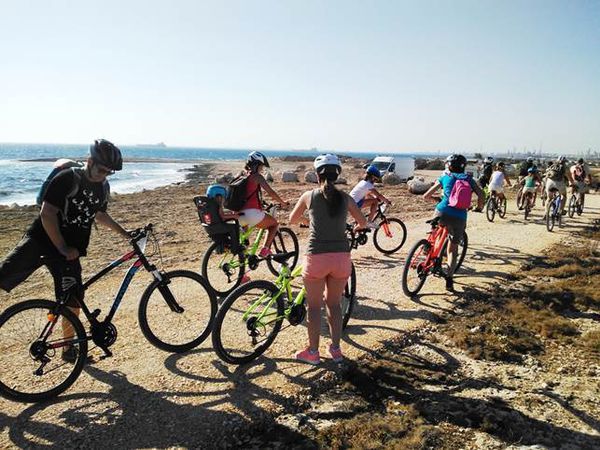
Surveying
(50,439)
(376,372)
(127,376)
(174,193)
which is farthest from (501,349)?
(174,193)

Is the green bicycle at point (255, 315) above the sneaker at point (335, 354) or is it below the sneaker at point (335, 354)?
above

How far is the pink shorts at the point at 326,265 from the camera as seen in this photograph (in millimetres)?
4301

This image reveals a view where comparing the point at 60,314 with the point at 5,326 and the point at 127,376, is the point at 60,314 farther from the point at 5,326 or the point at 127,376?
the point at 127,376

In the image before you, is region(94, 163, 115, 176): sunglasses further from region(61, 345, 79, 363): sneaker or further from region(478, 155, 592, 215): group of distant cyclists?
region(478, 155, 592, 215): group of distant cyclists

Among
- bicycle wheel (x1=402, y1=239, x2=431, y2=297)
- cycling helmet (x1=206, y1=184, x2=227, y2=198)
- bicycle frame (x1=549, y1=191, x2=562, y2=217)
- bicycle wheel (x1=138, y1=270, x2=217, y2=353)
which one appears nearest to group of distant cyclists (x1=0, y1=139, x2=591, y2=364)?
bicycle wheel (x1=138, y1=270, x2=217, y2=353)

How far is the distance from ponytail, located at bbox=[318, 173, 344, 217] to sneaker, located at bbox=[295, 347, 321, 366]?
1731mm

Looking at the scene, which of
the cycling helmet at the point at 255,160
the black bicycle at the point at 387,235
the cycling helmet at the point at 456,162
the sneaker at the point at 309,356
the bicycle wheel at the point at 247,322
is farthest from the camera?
the black bicycle at the point at 387,235

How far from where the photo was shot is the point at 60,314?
4176mm

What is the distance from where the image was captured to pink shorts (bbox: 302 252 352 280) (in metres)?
4.30

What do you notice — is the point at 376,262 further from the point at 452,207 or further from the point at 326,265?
the point at 326,265

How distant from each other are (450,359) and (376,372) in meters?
1.05

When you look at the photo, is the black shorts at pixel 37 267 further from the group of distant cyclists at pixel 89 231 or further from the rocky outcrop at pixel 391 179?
the rocky outcrop at pixel 391 179

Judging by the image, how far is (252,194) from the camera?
6801 millimetres

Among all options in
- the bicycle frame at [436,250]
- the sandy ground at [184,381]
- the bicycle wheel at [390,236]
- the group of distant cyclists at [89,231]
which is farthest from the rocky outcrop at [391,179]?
the group of distant cyclists at [89,231]
